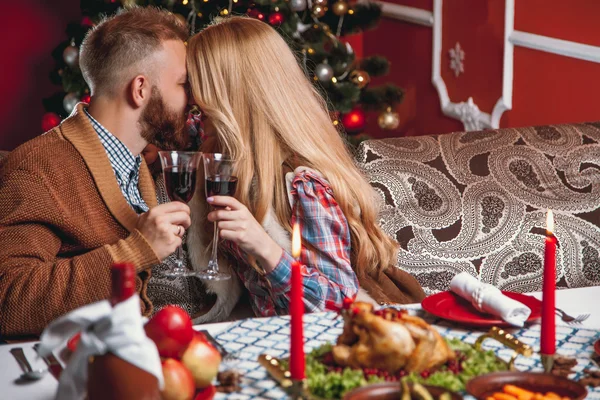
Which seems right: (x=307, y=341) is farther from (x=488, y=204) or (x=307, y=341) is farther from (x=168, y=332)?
(x=488, y=204)

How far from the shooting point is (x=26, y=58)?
470cm

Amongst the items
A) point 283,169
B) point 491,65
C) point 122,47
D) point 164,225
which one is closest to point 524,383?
point 164,225

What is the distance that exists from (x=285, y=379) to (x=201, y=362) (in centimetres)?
13

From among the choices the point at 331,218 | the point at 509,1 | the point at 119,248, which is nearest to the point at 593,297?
the point at 331,218

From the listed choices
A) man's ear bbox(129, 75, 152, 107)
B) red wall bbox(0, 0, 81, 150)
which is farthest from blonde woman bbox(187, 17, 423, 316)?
red wall bbox(0, 0, 81, 150)

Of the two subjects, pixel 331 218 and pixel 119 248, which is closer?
pixel 119 248

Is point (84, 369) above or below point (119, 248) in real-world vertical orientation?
above

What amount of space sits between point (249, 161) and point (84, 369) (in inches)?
46.0

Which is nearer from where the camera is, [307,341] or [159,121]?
[307,341]

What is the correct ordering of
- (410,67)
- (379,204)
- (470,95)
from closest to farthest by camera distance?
(379,204) → (470,95) → (410,67)

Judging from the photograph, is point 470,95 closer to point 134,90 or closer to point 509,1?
point 509,1

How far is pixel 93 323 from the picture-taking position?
102 cm

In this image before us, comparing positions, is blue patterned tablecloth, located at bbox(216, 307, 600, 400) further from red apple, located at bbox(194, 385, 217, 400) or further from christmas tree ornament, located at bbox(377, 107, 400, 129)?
christmas tree ornament, located at bbox(377, 107, 400, 129)

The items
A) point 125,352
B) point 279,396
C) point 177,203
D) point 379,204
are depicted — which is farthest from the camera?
point 379,204
